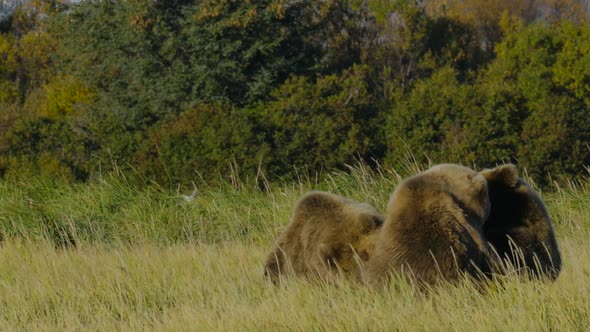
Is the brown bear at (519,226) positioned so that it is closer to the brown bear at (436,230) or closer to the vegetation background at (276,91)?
the brown bear at (436,230)

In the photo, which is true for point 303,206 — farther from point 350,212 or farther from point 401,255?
point 401,255

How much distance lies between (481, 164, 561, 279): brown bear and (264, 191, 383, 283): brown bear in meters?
0.59

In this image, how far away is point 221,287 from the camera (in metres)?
5.38

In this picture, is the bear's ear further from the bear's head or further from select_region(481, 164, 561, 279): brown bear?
the bear's head

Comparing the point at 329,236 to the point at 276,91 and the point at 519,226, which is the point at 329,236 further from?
the point at 276,91

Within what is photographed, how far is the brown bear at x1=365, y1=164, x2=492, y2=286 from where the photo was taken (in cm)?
414

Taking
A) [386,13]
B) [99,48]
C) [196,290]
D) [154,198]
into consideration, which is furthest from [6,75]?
[196,290]

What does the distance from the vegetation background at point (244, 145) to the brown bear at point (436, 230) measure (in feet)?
0.35

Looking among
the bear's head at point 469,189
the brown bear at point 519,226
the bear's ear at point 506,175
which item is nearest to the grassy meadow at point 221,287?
the brown bear at point 519,226

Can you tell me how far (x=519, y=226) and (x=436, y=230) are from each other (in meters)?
0.58

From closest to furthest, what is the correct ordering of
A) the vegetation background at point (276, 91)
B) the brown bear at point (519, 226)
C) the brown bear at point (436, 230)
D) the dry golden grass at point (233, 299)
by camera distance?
1. the dry golden grass at point (233, 299)
2. the brown bear at point (436, 230)
3. the brown bear at point (519, 226)
4. the vegetation background at point (276, 91)

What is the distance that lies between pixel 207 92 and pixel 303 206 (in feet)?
83.4

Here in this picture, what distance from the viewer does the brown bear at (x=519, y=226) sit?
4.45 m

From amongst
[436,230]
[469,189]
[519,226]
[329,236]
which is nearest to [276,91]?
[329,236]
